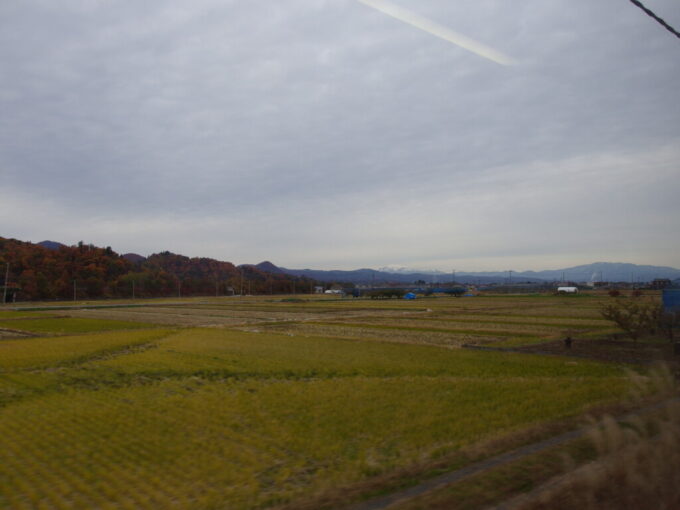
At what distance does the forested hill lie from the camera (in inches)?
3366

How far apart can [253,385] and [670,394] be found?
9.10 metres

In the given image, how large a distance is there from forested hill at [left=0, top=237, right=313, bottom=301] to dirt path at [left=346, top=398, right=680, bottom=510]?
88390 millimetres

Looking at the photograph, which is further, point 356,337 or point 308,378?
point 356,337

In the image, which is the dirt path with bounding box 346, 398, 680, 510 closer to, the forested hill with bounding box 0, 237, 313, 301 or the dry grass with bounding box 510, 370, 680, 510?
the dry grass with bounding box 510, 370, 680, 510

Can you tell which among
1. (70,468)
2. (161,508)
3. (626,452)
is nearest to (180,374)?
(70,468)

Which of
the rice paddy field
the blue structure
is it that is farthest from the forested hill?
the blue structure

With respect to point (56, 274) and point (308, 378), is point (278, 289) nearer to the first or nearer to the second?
point (56, 274)

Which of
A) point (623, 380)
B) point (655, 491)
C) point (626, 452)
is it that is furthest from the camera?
point (623, 380)

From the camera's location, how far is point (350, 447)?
22.9 feet

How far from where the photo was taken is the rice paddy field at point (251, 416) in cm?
561

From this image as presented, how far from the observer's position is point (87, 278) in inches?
3664

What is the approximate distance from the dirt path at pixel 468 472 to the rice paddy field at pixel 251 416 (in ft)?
0.93

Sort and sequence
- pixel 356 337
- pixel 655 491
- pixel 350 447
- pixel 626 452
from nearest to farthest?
pixel 655 491
pixel 626 452
pixel 350 447
pixel 356 337

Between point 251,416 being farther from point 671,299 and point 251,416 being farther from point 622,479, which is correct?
point 671,299
